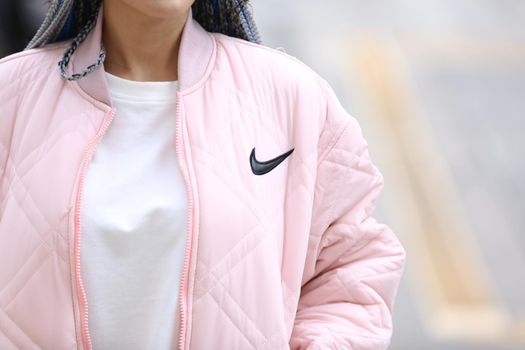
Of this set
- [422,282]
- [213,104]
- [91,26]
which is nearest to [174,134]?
[213,104]

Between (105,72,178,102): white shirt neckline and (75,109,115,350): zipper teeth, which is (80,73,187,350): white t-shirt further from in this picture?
(105,72,178,102): white shirt neckline

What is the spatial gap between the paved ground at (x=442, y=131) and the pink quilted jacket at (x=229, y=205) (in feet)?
13.9

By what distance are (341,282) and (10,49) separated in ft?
15.6

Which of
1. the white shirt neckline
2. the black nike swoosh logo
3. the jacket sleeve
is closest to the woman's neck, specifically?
the white shirt neckline

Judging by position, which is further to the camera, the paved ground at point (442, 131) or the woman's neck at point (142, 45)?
the paved ground at point (442, 131)

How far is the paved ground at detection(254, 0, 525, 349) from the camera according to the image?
24.2ft

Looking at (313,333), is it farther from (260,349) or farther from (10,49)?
(10,49)

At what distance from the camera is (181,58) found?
2494 mm

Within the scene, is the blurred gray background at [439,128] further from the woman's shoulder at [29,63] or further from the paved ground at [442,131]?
the woman's shoulder at [29,63]

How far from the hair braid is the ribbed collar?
2 centimetres

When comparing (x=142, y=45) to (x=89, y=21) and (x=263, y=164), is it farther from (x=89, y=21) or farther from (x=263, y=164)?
(x=263, y=164)

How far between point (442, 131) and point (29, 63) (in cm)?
771

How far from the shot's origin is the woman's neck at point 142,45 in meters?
2.52

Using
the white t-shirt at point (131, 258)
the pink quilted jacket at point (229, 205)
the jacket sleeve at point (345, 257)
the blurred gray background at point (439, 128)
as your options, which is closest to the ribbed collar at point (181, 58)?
the pink quilted jacket at point (229, 205)
